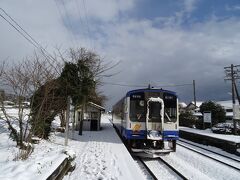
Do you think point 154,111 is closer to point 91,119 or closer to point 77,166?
point 77,166

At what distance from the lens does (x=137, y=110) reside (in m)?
14.9

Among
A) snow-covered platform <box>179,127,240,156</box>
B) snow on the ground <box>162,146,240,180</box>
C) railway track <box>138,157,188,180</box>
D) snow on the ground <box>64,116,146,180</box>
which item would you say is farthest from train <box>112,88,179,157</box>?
snow-covered platform <box>179,127,240,156</box>

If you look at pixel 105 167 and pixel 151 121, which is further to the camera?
pixel 151 121

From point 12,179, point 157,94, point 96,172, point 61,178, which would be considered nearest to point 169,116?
point 157,94

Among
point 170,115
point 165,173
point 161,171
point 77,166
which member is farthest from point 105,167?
point 170,115

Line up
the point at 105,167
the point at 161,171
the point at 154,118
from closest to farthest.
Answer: the point at 105,167
the point at 161,171
the point at 154,118

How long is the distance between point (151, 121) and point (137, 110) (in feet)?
3.02

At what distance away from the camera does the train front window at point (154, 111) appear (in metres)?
14.7

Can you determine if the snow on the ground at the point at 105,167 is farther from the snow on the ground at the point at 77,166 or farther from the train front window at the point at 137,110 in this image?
the train front window at the point at 137,110

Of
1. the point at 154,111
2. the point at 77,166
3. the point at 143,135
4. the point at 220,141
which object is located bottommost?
the point at 77,166

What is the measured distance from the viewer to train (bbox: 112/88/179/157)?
47.4 ft

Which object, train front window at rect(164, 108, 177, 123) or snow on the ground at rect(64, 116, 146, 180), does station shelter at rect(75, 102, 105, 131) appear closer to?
train front window at rect(164, 108, 177, 123)

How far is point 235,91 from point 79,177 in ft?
89.8

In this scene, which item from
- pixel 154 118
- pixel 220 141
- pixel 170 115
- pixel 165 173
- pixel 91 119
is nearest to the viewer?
pixel 165 173
